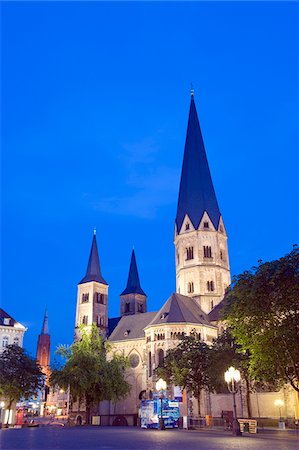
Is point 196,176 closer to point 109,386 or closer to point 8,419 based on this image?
point 109,386

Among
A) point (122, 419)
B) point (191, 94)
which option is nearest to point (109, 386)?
point (122, 419)

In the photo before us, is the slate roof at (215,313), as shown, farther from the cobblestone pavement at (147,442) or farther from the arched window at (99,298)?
the cobblestone pavement at (147,442)

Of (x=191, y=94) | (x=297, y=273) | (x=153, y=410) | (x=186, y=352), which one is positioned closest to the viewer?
(x=297, y=273)

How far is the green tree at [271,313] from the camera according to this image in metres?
32.0

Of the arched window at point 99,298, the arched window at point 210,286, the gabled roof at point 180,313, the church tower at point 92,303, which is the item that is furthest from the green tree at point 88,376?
the arched window at point 99,298

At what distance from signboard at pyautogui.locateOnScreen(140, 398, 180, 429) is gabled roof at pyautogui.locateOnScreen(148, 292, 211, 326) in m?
30.4

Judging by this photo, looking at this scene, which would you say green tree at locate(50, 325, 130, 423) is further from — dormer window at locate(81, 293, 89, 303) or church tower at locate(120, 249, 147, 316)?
church tower at locate(120, 249, 147, 316)

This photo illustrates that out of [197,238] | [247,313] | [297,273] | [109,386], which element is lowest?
[109,386]

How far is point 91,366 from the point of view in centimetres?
6056

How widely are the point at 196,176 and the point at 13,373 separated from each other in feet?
192

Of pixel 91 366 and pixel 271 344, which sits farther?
pixel 91 366

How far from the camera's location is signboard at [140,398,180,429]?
45.5 metres

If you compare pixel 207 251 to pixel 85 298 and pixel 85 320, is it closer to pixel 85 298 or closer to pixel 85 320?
pixel 85 298

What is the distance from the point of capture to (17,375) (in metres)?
57.8
